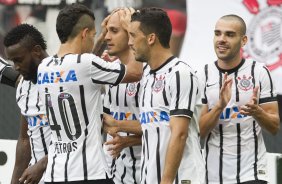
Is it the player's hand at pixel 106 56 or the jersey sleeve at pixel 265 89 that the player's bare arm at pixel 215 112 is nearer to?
the jersey sleeve at pixel 265 89

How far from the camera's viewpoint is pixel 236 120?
774cm

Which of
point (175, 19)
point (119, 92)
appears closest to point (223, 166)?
point (119, 92)

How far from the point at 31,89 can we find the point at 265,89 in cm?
170

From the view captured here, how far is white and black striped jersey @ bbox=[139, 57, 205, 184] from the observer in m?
6.88

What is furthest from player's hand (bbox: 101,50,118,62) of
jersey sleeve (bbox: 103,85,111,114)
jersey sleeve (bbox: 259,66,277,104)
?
jersey sleeve (bbox: 259,66,277,104)

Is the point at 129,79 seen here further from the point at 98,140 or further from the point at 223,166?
the point at 223,166

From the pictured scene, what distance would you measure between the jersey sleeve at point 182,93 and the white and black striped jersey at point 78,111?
0.49 meters

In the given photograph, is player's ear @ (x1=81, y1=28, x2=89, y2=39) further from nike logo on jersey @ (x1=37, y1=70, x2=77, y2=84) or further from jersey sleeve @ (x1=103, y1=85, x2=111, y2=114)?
jersey sleeve @ (x1=103, y1=85, x2=111, y2=114)

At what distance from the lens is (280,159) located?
9.20 meters

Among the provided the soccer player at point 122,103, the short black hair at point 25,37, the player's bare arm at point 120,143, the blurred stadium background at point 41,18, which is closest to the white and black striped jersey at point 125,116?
the soccer player at point 122,103

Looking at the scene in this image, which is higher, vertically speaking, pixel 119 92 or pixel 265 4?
pixel 265 4

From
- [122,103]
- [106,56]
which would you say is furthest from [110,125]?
[106,56]

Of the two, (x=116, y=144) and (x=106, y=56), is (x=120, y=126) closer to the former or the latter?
(x=116, y=144)

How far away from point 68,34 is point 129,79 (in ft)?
1.70
